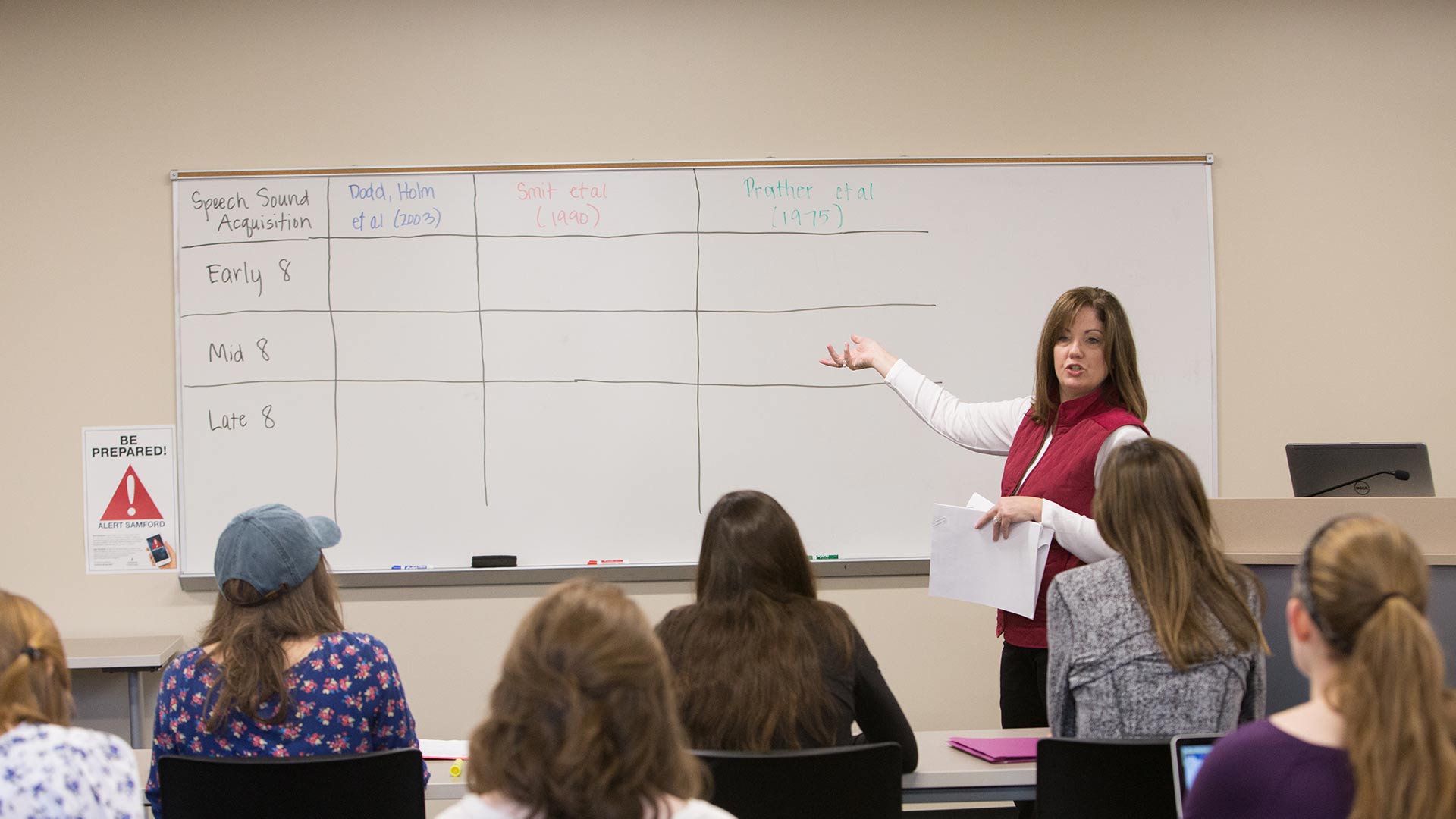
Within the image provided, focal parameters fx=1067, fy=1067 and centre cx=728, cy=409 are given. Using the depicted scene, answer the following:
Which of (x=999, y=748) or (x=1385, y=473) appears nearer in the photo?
(x=999, y=748)

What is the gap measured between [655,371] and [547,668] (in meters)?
2.57

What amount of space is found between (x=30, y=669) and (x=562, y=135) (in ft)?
8.66

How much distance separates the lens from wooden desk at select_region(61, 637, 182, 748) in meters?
3.28

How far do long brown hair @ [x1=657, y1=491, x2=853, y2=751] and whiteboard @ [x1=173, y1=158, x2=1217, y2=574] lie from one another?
5.75ft

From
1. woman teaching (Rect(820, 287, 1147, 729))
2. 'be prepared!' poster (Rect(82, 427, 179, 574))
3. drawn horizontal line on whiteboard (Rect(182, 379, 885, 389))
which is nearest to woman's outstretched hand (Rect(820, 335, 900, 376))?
woman teaching (Rect(820, 287, 1147, 729))

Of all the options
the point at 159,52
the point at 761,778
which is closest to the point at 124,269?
the point at 159,52

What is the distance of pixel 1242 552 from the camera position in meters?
2.21

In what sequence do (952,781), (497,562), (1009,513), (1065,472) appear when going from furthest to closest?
1. (497,562)
2. (1065,472)
3. (1009,513)
4. (952,781)

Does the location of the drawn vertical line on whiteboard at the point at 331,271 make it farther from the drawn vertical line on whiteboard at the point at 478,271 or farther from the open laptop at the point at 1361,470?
the open laptop at the point at 1361,470

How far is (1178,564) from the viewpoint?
5.72 ft

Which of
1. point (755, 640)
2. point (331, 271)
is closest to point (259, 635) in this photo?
point (755, 640)

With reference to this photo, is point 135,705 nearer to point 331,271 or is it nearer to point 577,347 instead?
point 331,271

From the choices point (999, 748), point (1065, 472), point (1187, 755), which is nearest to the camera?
point (1187, 755)

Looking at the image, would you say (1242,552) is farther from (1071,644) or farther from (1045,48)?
(1045,48)
